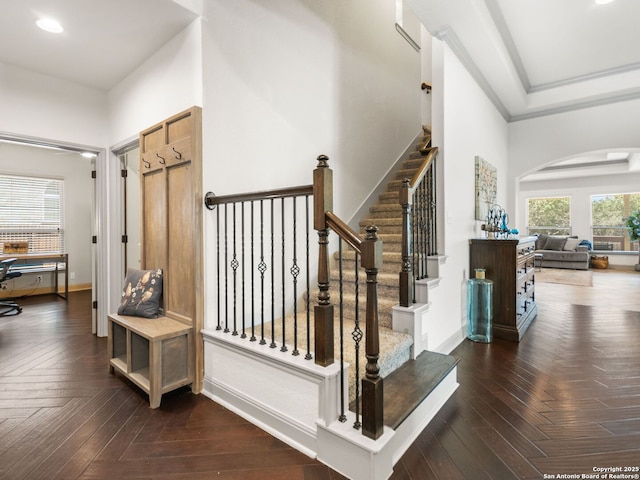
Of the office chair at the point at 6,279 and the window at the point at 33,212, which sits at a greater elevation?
the window at the point at 33,212

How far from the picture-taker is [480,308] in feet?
11.3

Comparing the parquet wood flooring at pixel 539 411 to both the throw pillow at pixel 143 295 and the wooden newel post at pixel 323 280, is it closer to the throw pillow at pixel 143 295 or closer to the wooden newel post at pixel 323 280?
the wooden newel post at pixel 323 280

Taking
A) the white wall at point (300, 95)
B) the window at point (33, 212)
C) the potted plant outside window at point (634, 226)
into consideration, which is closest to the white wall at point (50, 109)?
the white wall at point (300, 95)

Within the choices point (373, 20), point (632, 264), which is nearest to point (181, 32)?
point (373, 20)

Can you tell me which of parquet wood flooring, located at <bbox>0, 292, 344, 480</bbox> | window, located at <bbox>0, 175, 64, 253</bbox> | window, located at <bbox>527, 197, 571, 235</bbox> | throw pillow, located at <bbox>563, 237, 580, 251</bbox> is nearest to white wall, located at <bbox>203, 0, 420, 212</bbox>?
parquet wood flooring, located at <bbox>0, 292, 344, 480</bbox>

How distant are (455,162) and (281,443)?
3.01 metres

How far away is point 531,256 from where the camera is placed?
14.0 feet

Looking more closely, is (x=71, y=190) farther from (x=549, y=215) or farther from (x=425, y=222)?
(x=549, y=215)

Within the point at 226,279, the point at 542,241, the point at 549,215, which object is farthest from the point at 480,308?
the point at 549,215

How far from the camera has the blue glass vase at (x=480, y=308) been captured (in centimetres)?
338

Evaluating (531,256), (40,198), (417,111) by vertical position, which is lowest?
(531,256)

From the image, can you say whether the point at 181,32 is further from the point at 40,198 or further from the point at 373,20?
the point at 40,198

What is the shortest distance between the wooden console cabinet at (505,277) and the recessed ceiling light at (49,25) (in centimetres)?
427

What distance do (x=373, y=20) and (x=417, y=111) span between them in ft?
5.26
